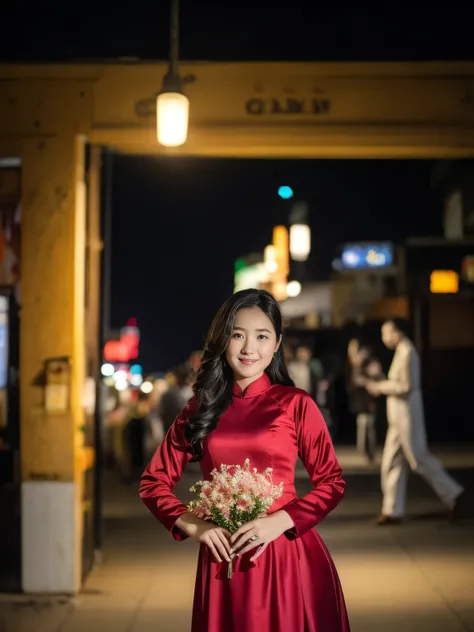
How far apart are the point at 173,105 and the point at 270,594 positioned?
4.41 meters

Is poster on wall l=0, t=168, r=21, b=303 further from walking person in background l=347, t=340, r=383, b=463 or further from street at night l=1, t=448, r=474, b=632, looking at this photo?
walking person in background l=347, t=340, r=383, b=463

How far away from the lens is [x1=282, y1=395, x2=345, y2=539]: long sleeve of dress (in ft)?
11.5

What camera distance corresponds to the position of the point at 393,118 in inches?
299

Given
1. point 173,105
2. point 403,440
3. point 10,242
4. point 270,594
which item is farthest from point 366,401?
point 270,594

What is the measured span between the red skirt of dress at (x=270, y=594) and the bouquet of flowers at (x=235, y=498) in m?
0.14

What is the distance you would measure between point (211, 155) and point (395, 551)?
401cm

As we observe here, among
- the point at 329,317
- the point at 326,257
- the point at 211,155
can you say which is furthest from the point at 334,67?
the point at 326,257

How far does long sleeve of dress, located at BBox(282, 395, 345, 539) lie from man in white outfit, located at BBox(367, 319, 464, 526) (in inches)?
259

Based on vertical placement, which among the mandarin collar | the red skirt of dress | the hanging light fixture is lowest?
the red skirt of dress

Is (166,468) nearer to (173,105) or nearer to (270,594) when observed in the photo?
(270,594)

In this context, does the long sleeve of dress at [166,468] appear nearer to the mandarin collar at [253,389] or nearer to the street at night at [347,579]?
the mandarin collar at [253,389]

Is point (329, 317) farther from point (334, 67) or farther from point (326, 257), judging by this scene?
point (334, 67)

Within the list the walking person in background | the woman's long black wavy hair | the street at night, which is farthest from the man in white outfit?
the woman's long black wavy hair

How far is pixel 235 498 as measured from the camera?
3324 mm
